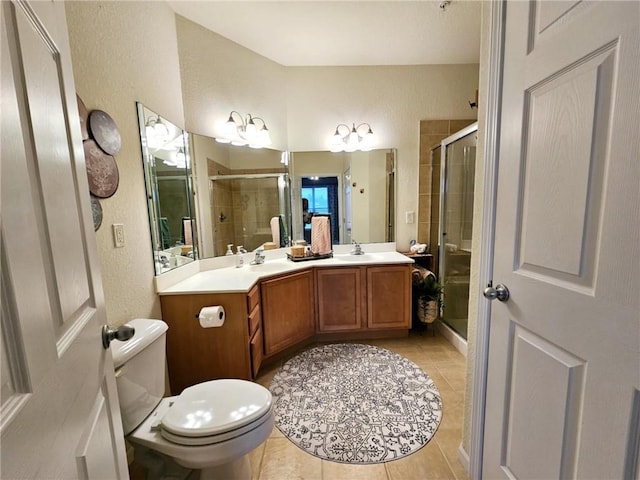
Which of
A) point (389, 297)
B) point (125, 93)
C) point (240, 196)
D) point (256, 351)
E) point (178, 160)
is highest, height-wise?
point (125, 93)

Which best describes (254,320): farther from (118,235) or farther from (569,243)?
(569,243)

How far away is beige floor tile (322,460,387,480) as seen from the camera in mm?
1246

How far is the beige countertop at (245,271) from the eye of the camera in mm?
1639

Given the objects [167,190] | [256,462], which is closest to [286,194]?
[167,190]

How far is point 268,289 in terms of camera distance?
197cm

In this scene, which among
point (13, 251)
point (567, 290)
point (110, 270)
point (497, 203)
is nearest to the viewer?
point (13, 251)

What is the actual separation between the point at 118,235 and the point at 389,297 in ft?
6.62

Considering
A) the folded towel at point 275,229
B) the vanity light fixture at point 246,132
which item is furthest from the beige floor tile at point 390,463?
the vanity light fixture at point 246,132

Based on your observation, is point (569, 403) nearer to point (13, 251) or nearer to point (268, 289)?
point (13, 251)

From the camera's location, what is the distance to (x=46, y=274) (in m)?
0.47

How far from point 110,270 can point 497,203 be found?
1.64 m

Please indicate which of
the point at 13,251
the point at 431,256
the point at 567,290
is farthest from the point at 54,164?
the point at 431,256

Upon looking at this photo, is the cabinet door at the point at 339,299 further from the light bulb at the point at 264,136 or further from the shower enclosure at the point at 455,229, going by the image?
the light bulb at the point at 264,136

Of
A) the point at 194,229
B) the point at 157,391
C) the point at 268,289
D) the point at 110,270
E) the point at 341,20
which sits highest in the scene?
the point at 341,20
